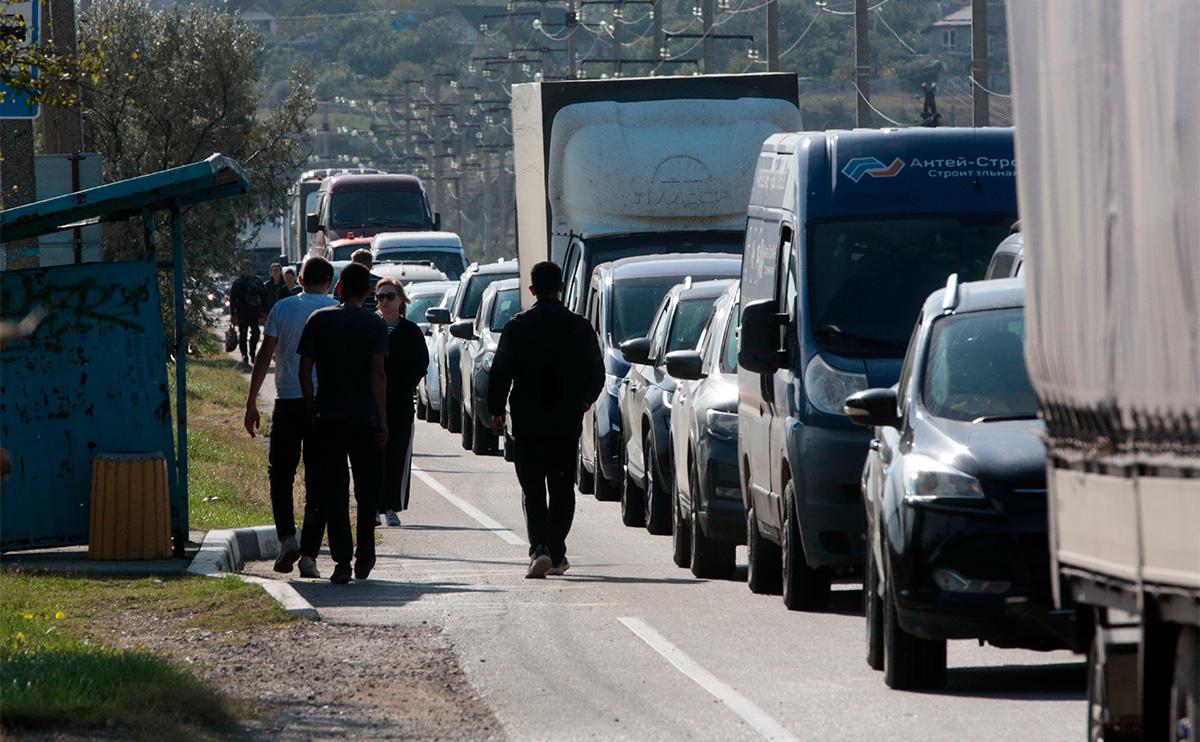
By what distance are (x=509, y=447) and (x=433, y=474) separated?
46.4 inches

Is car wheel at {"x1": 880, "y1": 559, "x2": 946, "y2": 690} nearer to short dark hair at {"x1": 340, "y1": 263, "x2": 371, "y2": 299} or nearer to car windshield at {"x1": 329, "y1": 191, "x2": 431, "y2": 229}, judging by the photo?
short dark hair at {"x1": 340, "y1": 263, "x2": 371, "y2": 299}

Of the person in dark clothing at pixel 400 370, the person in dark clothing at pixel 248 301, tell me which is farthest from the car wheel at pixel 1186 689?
the person in dark clothing at pixel 248 301

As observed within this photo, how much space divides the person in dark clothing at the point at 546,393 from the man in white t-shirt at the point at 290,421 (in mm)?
1109

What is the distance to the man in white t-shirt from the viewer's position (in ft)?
46.4

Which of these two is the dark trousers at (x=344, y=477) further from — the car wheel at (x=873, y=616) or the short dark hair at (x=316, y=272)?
the car wheel at (x=873, y=616)

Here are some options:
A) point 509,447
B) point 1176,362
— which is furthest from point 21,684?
point 509,447

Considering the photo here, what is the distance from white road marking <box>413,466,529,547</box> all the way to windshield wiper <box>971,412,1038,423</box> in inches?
276

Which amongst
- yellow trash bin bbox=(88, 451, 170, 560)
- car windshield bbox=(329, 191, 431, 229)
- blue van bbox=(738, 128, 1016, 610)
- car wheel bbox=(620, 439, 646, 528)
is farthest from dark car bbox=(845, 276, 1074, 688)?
car windshield bbox=(329, 191, 431, 229)

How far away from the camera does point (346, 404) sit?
45.0 feet

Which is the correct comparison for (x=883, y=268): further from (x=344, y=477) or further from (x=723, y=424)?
(x=344, y=477)

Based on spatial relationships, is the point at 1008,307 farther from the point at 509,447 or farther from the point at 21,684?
the point at 509,447

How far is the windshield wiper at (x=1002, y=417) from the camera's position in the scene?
1026 centimetres

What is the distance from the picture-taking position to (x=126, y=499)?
14648mm

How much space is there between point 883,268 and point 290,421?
355 cm
